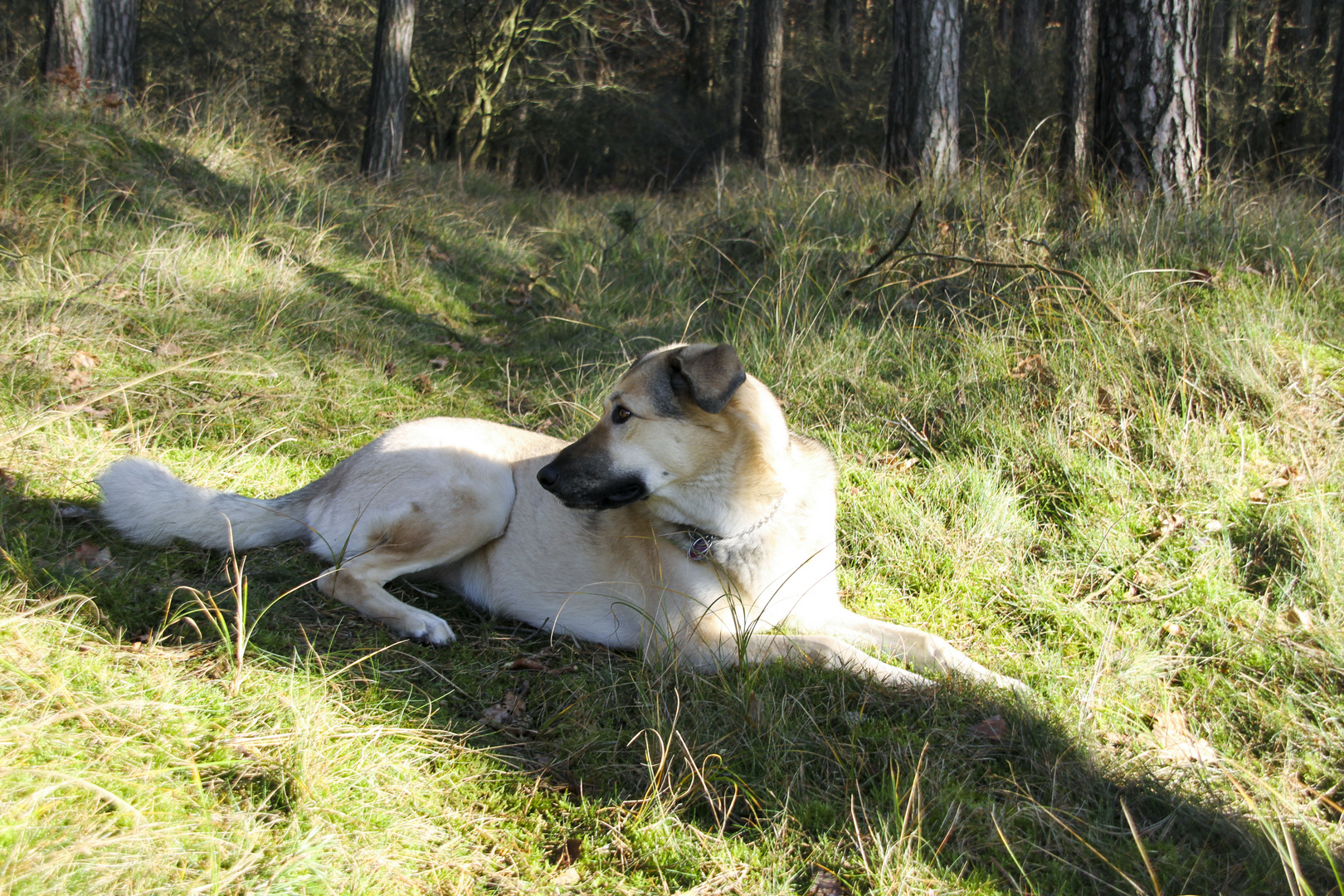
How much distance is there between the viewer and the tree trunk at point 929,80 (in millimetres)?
7520

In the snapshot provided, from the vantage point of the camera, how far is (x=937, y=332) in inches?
206

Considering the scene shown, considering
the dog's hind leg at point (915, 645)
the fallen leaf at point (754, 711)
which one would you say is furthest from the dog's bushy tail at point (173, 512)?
the dog's hind leg at point (915, 645)

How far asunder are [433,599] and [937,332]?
11.5 ft

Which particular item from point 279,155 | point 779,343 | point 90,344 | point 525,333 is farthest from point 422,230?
point 779,343

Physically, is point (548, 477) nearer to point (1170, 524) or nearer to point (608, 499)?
point (608, 499)

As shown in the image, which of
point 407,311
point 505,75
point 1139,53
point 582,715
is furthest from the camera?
point 505,75

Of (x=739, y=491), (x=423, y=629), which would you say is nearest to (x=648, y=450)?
(x=739, y=491)

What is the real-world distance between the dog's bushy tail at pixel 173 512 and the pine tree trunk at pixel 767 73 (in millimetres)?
11919

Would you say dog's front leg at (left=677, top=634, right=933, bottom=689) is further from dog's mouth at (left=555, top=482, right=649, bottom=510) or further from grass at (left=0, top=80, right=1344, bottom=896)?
dog's mouth at (left=555, top=482, right=649, bottom=510)

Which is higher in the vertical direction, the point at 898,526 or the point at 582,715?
the point at 898,526

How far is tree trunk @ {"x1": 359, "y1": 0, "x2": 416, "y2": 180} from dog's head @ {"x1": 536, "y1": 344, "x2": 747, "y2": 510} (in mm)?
8411

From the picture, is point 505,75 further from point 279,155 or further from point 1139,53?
point 1139,53

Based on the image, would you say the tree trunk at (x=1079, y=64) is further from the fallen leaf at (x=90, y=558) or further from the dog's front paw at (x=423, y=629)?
the fallen leaf at (x=90, y=558)

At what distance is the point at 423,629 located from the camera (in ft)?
11.2
